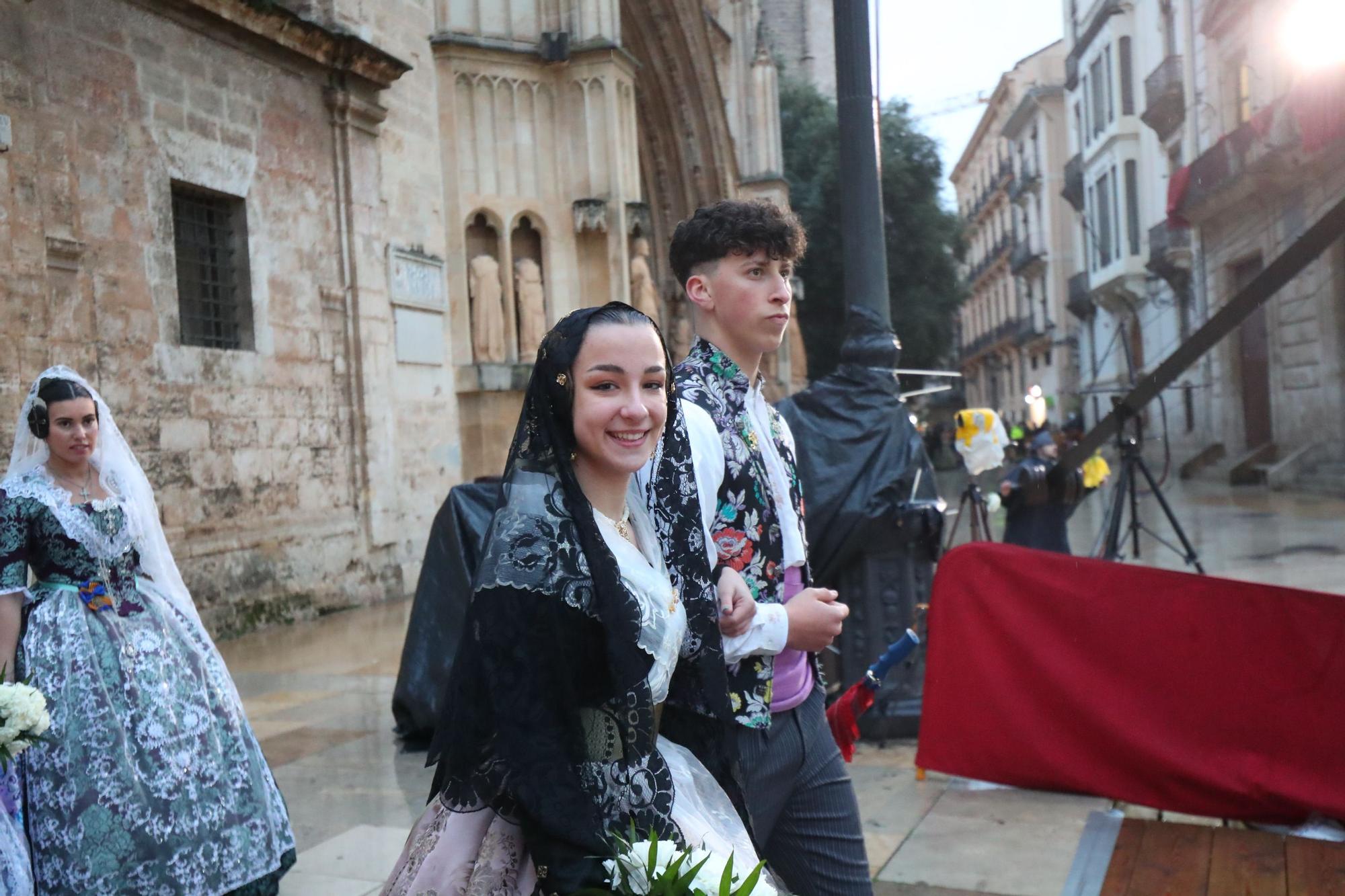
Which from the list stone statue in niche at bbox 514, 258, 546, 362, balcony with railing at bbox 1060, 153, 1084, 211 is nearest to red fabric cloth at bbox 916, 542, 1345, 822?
stone statue in niche at bbox 514, 258, 546, 362

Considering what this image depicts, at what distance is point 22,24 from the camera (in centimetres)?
750

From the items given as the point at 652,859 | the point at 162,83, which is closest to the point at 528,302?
the point at 162,83

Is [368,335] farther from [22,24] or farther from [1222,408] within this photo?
[1222,408]

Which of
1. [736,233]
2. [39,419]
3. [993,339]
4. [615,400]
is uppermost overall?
[993,339]

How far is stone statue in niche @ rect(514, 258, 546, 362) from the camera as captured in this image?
14.1 meters

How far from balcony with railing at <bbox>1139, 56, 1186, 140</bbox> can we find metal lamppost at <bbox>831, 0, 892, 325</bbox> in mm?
5098

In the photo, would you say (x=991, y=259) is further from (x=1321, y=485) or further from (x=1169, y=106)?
(x=1321, y=485)

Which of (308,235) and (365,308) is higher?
(308,235)

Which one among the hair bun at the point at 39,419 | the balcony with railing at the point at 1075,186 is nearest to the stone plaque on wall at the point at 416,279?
the hair bun at the point at 39,419

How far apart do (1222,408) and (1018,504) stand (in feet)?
5.41

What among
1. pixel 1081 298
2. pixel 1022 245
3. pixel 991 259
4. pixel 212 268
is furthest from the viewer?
pixel 991 259

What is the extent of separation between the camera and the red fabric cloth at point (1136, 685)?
4027 mm

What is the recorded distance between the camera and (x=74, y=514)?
3.75 m

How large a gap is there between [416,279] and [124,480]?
7.72m
